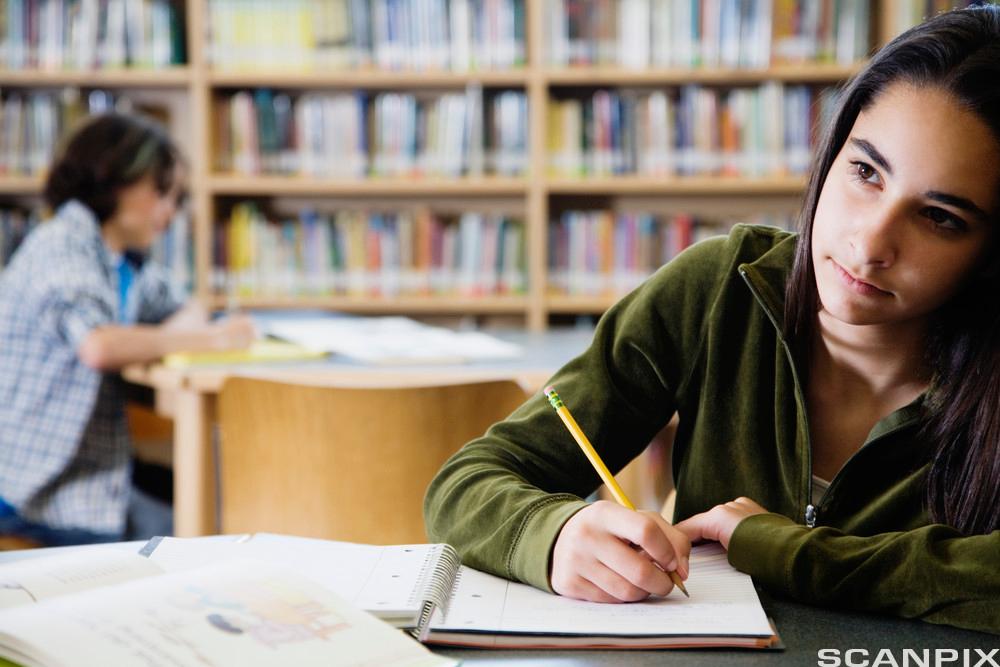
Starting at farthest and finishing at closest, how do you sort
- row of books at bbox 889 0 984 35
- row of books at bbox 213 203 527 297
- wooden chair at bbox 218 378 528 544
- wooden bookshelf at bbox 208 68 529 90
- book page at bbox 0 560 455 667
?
row of books at bbox 213 203 527 297 < wooden bookshelf at bbox 208 68 529 90 < row of books at bbox 889 0 984 35 < wooden chair at bbox 218 378 528 544 < book page at bbox 0 560 455 667

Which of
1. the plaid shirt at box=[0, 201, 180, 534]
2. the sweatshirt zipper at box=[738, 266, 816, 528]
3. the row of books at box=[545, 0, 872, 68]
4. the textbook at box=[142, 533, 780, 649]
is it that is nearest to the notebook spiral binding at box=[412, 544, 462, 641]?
the textbook at box=[142, 533, 780, 649]

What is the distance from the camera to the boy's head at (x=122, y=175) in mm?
2525

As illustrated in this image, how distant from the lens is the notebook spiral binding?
0.75m

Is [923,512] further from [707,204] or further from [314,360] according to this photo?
[707,204]

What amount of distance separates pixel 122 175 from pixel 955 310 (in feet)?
6.56

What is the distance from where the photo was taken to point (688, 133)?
11.4ft

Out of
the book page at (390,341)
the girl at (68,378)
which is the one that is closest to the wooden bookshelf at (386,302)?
the book page at (390,341)

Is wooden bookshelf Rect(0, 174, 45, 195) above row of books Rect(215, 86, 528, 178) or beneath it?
beneath

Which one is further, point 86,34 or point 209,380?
point 86,34

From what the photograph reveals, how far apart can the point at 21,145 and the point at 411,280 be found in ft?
4.41

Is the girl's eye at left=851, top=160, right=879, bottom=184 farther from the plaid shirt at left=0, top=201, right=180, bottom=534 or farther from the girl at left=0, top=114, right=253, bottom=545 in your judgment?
the plaid shirt at left=0, top=201, right=180, bottom=534

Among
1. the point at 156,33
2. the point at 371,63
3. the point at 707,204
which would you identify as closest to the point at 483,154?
the point at 371,63

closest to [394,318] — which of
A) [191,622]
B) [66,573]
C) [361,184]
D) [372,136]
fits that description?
[361,184]

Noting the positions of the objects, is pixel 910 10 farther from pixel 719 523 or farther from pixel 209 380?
pixel 719 523
